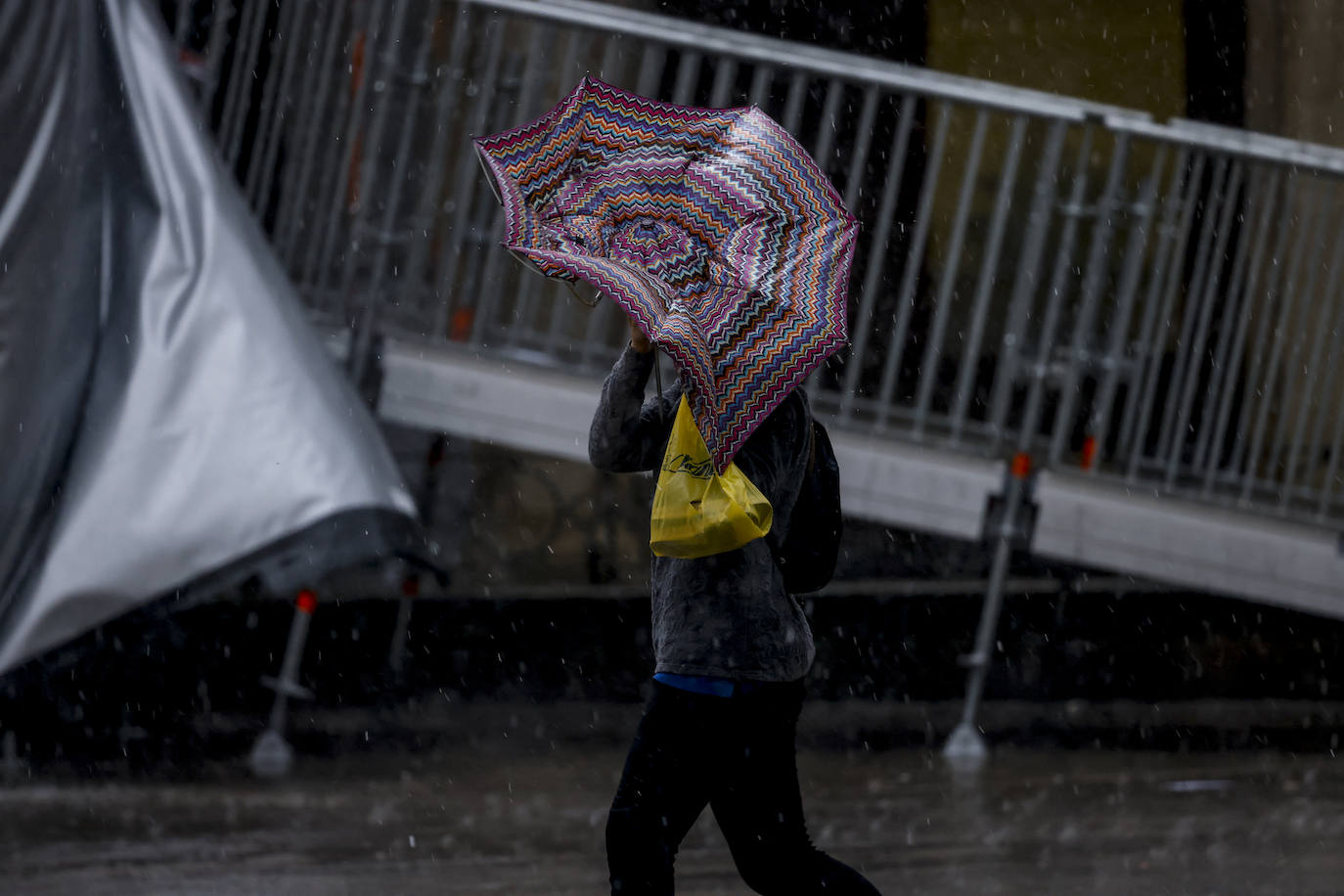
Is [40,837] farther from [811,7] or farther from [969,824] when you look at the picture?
[811,7]

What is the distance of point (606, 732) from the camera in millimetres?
7438

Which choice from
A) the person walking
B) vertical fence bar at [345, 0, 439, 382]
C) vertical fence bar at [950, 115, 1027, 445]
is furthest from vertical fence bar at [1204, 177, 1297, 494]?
the person walking

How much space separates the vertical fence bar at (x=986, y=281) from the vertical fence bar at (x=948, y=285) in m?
0.09

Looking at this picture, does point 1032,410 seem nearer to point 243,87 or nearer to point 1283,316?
point 1283,316

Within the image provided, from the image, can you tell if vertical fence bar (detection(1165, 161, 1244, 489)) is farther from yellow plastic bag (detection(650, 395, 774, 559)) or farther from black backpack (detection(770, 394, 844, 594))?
yellow plastic bag (detection(650, 395, 774, 559))

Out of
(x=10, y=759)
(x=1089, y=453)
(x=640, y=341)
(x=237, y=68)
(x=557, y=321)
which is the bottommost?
(x=10, y=759)

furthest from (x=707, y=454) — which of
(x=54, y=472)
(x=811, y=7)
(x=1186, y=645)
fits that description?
(x=811, y=7)

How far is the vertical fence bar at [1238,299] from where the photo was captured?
658 centimetres

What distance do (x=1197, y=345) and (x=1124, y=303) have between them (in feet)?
1.07

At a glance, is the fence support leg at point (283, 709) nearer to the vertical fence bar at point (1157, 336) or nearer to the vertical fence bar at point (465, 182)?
the vertical fence bar at point (465, 182)

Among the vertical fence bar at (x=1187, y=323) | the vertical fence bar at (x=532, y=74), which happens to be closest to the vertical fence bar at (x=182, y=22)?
the vertical fence bar at (x=532, y=74)

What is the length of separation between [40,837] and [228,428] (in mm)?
1381

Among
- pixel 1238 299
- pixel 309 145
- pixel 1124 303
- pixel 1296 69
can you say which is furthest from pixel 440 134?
pixel 1296 69

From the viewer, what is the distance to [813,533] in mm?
3412
